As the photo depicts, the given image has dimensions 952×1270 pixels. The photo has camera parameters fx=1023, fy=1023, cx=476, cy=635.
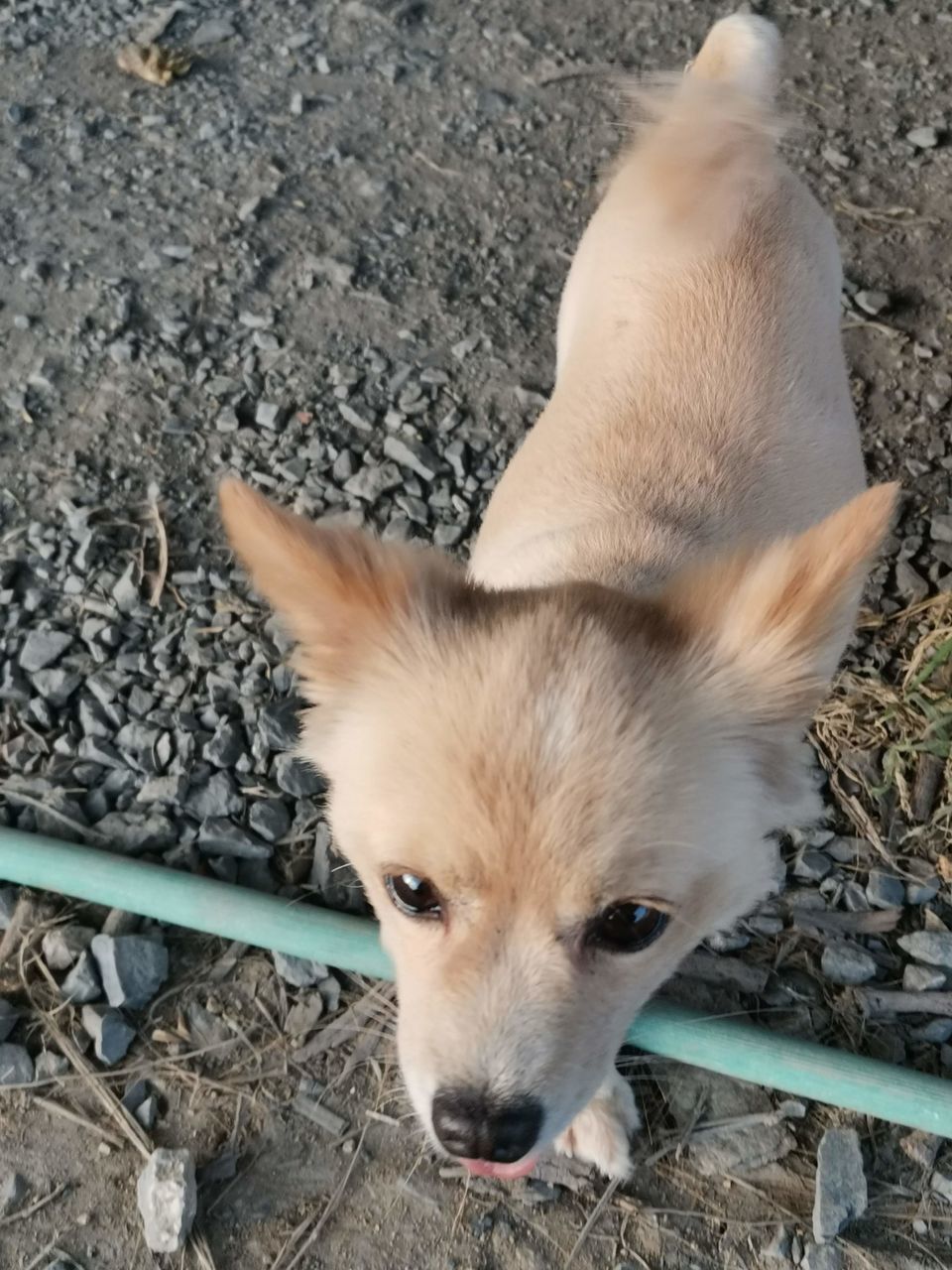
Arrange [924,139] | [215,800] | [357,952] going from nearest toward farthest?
[357,952] → [215,800] → [924,139]

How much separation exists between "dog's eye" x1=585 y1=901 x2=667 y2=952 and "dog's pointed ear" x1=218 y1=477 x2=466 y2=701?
62 cm

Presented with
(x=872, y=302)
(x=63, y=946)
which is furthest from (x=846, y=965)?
(x=872, y=302)

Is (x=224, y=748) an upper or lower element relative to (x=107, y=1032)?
upper

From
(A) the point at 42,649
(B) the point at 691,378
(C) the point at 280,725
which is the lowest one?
(C) the point at 280,725

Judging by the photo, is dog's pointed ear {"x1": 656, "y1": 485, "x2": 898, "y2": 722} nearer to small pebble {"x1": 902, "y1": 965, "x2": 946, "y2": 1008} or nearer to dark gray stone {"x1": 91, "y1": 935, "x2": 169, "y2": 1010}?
small pebble {"x1": 902, "y1": 965, "x2": 946, "y2": 1008}

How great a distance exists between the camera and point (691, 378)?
8.63 ft

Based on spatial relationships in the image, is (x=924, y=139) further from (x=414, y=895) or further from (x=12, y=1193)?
(x=12, y=1193)

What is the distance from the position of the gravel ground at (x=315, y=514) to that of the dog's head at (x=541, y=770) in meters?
0.93

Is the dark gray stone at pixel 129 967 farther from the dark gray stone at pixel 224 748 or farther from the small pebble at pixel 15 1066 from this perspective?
the dark gray stone at pixel 224 748

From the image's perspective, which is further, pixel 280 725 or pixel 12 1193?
pixel 280 725

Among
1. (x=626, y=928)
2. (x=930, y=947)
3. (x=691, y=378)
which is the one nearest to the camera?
(x=626, y=928)

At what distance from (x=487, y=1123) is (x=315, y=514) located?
2.25m

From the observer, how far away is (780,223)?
9.34 feet

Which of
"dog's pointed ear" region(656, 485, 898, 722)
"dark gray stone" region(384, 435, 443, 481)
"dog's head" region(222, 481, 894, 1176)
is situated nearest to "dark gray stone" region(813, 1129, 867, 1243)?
"dog's head" region(222, 481, 894, 1176)
